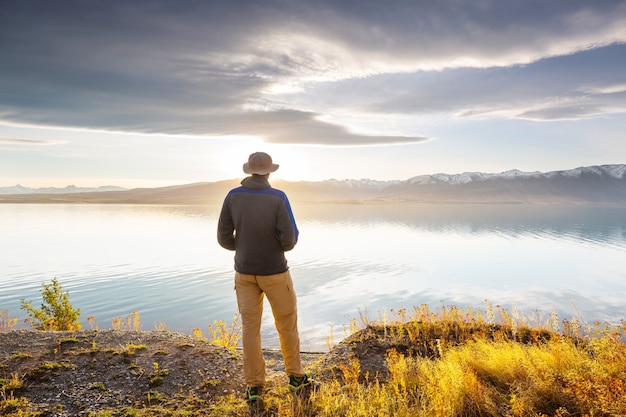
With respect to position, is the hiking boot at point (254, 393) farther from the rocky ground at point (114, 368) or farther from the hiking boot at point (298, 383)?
the rocky ground at point (114, 368)

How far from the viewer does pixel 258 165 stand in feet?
17.1

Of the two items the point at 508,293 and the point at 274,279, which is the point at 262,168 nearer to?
the point at 274,279

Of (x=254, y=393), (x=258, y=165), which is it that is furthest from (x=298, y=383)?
(x=258, y=165)

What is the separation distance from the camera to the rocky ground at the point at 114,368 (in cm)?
539

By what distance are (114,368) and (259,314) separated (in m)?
2.71

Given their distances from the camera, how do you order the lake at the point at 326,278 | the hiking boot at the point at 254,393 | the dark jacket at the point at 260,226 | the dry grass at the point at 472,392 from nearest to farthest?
the dry grass at the point at 472,392, the dark jacket at the point at 260,226, the hiking boot at the point at 254,393, the lake at the point at 326,278

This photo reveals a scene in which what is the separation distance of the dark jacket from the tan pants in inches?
5.7

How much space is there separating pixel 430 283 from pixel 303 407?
69.1 ft

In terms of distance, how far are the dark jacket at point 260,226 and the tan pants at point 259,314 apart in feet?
0.48

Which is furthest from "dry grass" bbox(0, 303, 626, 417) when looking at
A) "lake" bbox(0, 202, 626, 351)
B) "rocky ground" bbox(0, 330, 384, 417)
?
"lake" bbox(0, 202, 626, 351)

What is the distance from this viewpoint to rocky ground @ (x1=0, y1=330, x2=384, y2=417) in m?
5.39

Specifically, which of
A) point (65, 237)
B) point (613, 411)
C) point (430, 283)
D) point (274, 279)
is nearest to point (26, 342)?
point (274, 279)

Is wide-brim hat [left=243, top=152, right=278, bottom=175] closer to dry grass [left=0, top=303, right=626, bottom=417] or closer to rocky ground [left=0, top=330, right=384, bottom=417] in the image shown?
dry grass [left=0, top=303, right=626, bottom=417]

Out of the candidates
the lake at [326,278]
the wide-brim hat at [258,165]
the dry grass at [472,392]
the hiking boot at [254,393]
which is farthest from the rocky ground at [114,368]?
the lake at [326,278]
